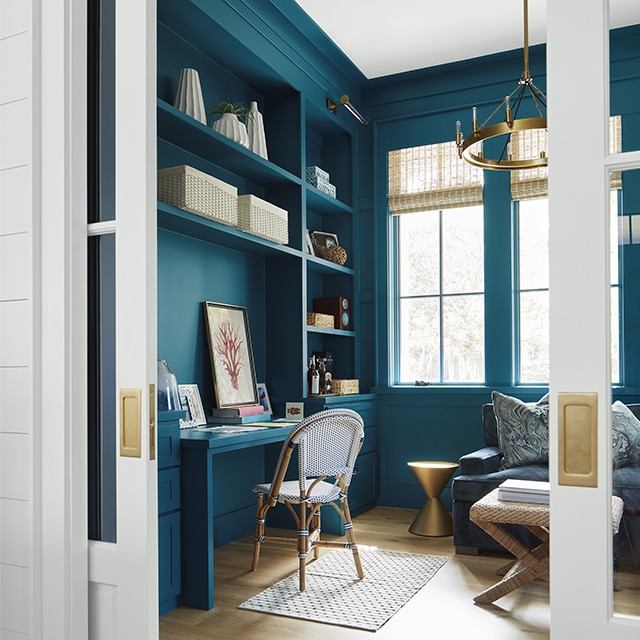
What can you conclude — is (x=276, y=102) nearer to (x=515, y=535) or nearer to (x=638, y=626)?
(x=515, y=535)

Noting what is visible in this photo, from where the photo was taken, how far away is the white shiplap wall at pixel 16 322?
161 centimetres

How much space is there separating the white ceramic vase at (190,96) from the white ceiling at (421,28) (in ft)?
3.40

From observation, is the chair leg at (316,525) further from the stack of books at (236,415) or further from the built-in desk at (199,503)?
the stack of books at (236,415)

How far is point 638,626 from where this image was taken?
1.10 metres

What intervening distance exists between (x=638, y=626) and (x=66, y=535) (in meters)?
1.19

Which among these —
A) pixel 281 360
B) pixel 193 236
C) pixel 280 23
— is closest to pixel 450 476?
→ pixel 281 360

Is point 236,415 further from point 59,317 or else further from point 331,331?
point 59,317

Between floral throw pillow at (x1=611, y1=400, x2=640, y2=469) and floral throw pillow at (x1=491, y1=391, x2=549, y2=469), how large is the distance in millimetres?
3146

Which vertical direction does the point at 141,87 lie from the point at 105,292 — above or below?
above

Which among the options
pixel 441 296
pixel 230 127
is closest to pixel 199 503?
pixel 230 127

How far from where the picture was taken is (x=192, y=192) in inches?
138

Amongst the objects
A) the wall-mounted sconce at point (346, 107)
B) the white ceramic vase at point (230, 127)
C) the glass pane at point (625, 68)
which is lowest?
the glass pane at point (625, 68)

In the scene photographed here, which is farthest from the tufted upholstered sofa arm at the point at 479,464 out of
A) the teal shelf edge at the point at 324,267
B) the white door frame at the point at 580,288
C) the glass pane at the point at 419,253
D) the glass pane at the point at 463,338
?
the white door frame at the point at 580,288

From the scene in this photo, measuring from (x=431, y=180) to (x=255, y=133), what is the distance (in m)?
1.73
